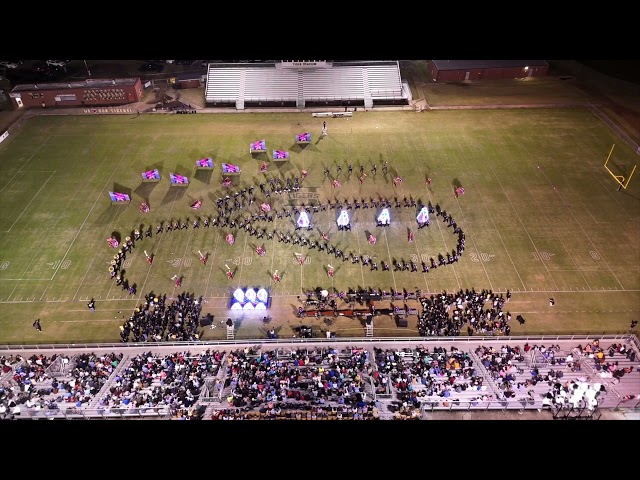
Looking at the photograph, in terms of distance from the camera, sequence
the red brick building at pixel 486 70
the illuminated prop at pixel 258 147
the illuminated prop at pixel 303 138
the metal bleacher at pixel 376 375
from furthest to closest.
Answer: the red brick building at pixel 486 70
the illuminated prop at pixel 303 138
the illuminated prop at pixel 258 147
the metal bleacher at pixel 376 375

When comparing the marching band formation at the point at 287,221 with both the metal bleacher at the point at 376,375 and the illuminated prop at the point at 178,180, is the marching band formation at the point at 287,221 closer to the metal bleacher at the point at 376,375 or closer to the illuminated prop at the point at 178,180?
the illuminated prop at the point at 178,180

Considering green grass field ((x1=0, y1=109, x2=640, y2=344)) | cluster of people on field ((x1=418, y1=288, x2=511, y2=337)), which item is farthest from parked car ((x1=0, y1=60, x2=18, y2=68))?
cluster of people on field ((x1=418, y1=288, x2=511, y2=337))

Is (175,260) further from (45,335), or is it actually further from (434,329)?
(434,329)

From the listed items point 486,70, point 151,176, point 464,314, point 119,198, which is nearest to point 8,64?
point 151,176

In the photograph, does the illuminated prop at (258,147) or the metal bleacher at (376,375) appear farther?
the illuminated prop at (258,147)

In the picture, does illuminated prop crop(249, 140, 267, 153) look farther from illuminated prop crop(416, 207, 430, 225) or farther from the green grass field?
illuminated prop crop(416, 207, 430, 225)

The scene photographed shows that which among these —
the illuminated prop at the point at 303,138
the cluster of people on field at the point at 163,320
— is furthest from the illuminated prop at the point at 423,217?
the cluster of people on field at the point at 163,320
